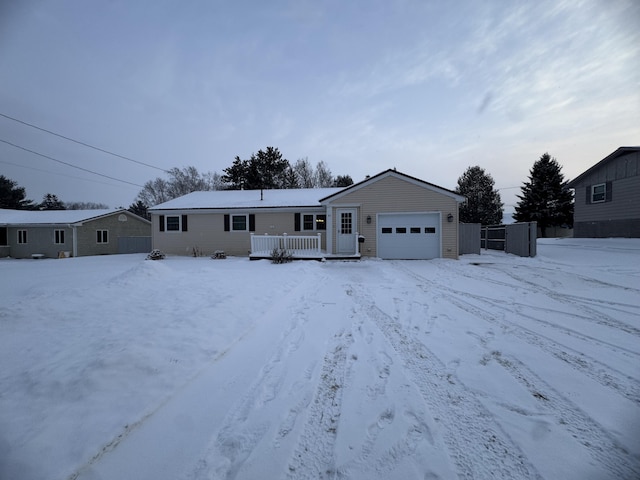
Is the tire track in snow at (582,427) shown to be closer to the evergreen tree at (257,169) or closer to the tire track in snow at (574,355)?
the tire track in snow at (574,355)

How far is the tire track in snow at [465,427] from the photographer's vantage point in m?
1.74

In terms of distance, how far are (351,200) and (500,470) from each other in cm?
1307

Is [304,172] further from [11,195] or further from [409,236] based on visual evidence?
[11,195]

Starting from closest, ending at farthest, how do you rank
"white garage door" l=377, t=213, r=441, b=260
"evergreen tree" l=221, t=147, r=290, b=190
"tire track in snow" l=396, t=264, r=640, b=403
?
"tire track in snow" l=396, t=264, r=640, b=403 < "white garage door" l=377, t=213, r=441, b=260 < "evergreen tree" l=221, t=147, r=290, b=190

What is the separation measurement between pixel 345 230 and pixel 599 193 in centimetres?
1657

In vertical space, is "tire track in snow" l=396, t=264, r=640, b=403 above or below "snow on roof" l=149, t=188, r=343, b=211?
below

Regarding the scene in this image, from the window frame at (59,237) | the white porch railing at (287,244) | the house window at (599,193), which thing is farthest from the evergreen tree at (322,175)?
the window frame at (59,237)

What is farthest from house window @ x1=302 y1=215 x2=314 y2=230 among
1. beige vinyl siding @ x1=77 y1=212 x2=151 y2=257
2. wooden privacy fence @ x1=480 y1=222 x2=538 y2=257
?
beige vinyl siding @ x1=77 y1=212 x2=151 y2=257

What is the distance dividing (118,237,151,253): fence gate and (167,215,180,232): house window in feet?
36.5

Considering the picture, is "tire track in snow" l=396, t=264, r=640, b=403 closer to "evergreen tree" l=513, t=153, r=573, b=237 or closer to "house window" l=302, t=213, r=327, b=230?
"house window" l=302, t=213, r=327, b=230

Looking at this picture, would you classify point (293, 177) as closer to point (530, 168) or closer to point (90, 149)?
point (90, 149)

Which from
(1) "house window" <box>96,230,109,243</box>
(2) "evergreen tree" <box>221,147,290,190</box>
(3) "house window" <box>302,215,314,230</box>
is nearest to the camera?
(3) "house window" <box>302,215,314,230</box>

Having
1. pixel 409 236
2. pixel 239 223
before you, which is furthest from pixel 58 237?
pixel 409 236

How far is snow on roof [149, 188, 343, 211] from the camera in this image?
1641 cm
